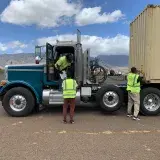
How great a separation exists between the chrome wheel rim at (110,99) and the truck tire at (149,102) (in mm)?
870

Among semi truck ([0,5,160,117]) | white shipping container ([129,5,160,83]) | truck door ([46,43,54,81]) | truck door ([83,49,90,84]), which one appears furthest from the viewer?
truck door ([83,49,90,84])

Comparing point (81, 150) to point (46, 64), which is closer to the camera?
point (81, 150)

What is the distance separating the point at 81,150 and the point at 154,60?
5.12m

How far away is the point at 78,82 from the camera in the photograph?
39.4 ft

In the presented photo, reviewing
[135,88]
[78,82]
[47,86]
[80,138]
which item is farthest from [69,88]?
[80,138]

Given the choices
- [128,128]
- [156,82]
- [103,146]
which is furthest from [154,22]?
[103,146]

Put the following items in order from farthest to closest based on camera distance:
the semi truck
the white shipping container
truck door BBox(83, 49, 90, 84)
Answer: truck door BBox(83, 49, 90, 84) → the semi truck → the white shipping container

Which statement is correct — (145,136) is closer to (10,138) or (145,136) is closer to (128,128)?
(128,128)

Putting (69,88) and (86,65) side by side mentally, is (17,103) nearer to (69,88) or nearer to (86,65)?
(69,88)

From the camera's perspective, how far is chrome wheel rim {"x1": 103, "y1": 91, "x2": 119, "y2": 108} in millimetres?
11773

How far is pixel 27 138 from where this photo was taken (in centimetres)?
855

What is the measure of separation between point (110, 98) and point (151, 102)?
4.60 ft

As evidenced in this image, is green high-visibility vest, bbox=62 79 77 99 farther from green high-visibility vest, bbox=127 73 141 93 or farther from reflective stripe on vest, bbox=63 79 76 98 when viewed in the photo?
green high-visibility vest, bbox=127 73 141 93

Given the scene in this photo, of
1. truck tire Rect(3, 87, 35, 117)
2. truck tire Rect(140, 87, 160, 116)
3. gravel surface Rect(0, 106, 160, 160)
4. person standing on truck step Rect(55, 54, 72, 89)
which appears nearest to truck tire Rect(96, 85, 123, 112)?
gravel surface Rect(0, 106, 160, 160)
